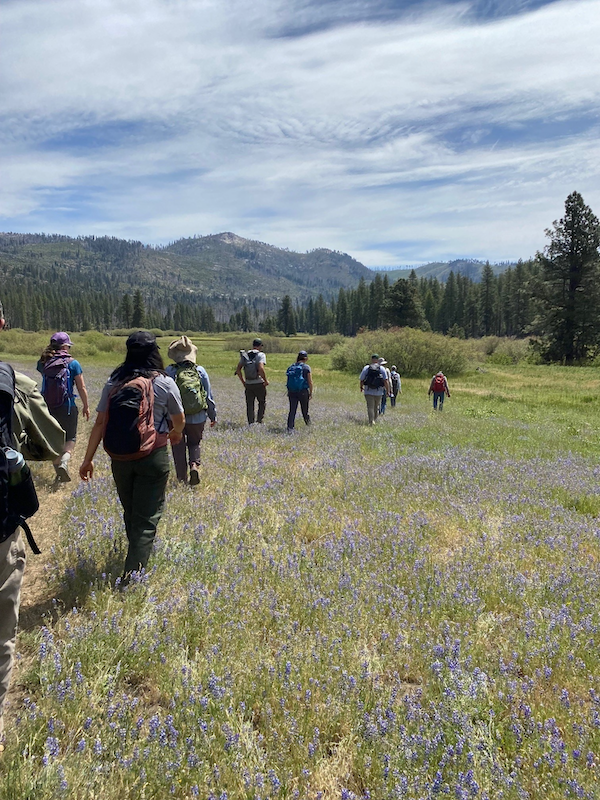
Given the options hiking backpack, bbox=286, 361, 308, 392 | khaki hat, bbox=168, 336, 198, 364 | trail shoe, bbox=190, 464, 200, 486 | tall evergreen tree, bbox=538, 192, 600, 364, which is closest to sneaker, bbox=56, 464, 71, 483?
trail shoe, bbox=190, 464, 200, 486

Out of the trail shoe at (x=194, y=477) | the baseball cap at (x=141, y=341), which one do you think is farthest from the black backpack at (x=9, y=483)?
the trail shoe at (x=194, y=477)

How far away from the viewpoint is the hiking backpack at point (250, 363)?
40.3 ft

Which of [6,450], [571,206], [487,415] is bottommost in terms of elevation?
[487,415]

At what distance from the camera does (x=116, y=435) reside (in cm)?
415

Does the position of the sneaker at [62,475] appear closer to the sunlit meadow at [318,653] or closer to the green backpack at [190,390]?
the sunlit meadow at [318,653]

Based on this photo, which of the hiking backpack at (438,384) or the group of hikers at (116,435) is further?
the hiking backpack at (438,384)

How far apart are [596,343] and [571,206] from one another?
1456cm

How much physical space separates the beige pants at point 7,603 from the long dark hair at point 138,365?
1910mm

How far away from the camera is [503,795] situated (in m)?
2.38

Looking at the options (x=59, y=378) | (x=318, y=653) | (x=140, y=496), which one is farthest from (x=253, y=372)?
(x=318, y=653)

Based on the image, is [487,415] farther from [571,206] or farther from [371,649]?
[571,206]

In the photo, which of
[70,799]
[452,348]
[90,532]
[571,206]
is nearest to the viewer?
[70,799]

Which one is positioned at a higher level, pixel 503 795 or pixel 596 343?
pixel 596 343

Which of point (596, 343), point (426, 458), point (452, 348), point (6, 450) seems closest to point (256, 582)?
point (6, 450)
